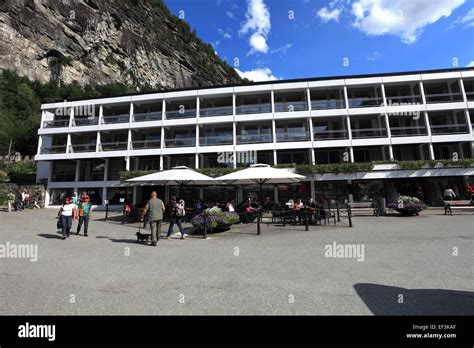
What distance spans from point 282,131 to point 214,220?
1970 centimetres

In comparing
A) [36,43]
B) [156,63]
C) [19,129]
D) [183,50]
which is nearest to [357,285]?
[19,129]

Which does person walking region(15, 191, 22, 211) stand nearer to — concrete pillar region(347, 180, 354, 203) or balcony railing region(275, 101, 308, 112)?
balcony railing region(275, 101, 308, 112)

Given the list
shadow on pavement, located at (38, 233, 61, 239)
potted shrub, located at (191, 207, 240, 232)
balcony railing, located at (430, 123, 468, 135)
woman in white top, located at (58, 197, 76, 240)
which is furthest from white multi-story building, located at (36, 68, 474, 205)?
woman in white top, located at (58, 197, 76, 240)

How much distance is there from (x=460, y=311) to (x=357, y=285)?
1.48 m

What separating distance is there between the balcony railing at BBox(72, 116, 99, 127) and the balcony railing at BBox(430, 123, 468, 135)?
1429 inches

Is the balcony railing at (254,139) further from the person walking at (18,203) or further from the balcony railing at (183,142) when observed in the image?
the person walking at (18,203)

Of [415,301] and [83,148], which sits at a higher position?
[83,148]

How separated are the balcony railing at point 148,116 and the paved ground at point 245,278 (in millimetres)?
22702

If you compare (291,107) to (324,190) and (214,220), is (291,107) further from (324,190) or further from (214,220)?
(214,220)

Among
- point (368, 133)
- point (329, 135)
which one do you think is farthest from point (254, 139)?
point (368, 133)

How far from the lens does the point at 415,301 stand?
3990mm

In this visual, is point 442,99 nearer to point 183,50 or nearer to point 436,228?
point 436,228

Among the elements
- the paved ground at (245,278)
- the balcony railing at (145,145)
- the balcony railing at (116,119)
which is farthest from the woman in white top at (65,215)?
the balcony railing at (116,119)

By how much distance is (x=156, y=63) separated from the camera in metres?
67.6
